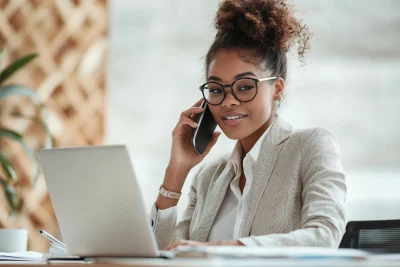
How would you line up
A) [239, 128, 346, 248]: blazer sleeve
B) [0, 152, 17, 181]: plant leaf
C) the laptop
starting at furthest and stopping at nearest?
[0, 152, 17, 181]: plant leaf
[239, 128, 346, 248]: blazer sleeve
the laptop

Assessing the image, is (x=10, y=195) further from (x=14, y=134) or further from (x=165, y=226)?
(x=165, y=226)

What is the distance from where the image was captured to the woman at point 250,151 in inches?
77.0

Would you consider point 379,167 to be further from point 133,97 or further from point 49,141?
point 49,141

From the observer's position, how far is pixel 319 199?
1757 mm

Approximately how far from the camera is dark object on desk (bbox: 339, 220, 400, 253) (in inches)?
70.9

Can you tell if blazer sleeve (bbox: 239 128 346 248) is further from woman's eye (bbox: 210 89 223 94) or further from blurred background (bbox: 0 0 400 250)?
blurred background (bbox: 0 0 400 250)

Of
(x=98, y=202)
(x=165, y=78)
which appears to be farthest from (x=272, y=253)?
Answer: (x=165, y=78)

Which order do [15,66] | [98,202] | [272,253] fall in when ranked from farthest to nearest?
1. [15,66]
2. [98,202]
3. [272,253]

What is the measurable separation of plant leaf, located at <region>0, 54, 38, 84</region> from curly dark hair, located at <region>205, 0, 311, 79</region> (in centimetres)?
142

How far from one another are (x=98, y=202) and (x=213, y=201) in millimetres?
819

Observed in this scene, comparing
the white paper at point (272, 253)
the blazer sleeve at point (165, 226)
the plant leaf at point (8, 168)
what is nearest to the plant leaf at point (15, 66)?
the plant leaf at point (8, 168)

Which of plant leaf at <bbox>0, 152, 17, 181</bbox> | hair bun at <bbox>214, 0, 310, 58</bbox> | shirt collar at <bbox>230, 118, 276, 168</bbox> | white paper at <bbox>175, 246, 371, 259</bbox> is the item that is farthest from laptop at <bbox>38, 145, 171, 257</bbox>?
plant leaf at <bbox>0, 152, 17, 181</bbox>

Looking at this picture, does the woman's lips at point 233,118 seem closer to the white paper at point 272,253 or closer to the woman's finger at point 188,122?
the woman's finger at point 188,122

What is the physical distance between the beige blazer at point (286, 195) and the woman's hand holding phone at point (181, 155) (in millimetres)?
95
